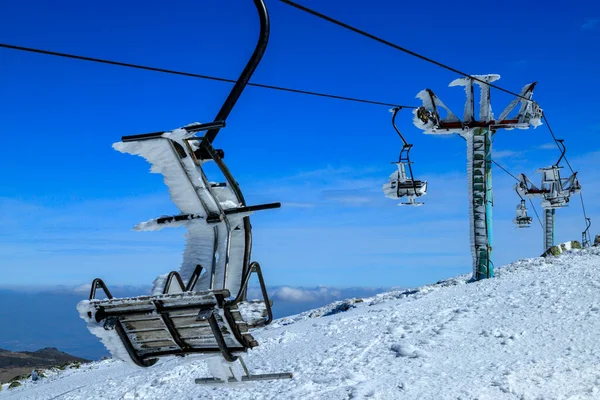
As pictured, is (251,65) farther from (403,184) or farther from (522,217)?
(522,217)

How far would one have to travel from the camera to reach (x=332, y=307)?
63.5 ft

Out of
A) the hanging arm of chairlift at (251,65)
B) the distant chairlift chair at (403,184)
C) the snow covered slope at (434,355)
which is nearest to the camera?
the hanging arm of chairlift at (251,65)

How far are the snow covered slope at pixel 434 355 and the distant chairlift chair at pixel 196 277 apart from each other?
72 centimetres

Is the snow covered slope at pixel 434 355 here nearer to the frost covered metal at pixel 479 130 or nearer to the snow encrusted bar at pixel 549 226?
the frost covered metal at pixel 479 130

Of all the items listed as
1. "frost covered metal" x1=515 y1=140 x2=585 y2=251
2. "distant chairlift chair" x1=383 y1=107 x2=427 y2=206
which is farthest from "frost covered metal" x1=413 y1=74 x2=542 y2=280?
"frost covered metal" x1=515 y1=140 x2=585 y2=251

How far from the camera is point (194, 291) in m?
5.95

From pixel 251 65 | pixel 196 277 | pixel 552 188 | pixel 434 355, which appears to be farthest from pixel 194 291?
pixel 552 188

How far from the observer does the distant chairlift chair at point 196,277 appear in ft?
19.0

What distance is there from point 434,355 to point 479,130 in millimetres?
10782

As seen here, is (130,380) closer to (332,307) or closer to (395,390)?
(395,390)

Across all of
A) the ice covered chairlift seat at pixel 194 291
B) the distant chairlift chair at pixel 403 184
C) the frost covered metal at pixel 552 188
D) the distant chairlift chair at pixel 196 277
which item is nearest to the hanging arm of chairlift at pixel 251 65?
the distant chairlift chair at pixel 196 277

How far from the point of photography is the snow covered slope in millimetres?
8703

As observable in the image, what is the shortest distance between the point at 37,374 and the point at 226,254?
15057 mm

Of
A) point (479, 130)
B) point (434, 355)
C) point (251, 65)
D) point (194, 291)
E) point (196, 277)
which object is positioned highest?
point (479, 130)
